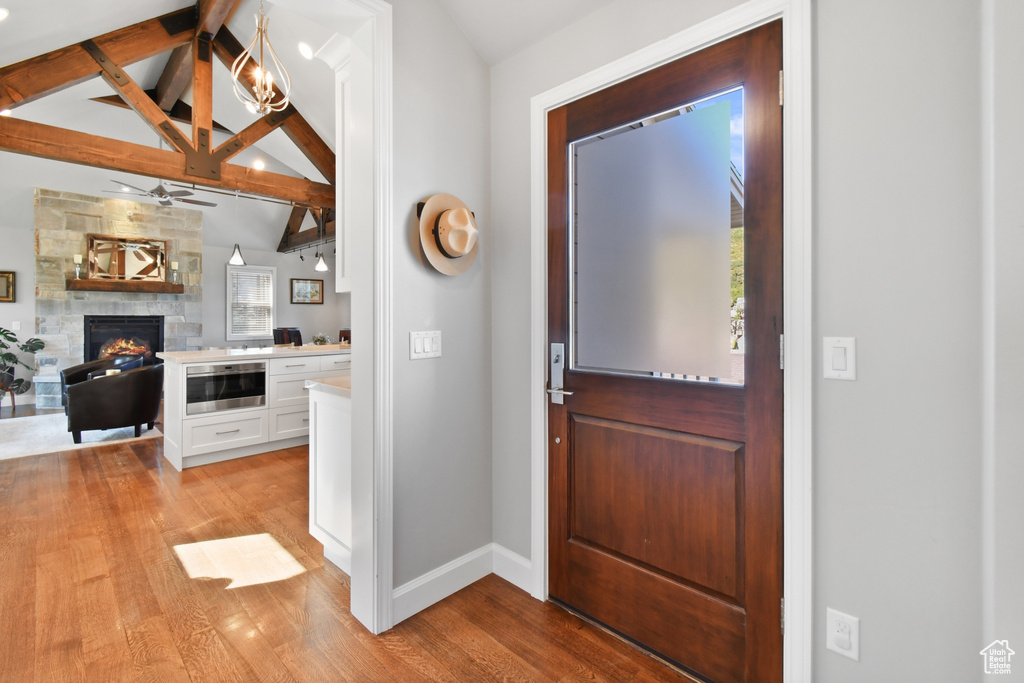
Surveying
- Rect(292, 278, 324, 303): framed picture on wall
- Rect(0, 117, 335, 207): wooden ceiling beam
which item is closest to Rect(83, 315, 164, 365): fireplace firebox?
Rect(292, 278, 324, 303): framed picture on wall

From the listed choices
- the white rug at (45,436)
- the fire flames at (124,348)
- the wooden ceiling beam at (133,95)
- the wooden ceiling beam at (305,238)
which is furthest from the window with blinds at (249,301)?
the wooden ceiling beam at (133,95)

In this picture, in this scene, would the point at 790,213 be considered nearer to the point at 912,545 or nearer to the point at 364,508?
the point at 912,545

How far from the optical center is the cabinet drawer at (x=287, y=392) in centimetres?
435

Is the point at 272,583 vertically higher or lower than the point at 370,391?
lower

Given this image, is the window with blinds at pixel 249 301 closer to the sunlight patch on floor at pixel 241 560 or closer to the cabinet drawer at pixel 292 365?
the cabinet drawer at pixel 292 365

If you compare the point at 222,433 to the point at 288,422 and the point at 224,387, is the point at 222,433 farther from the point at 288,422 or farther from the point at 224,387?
the point at 288,422

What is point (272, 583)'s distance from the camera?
213 centimetres

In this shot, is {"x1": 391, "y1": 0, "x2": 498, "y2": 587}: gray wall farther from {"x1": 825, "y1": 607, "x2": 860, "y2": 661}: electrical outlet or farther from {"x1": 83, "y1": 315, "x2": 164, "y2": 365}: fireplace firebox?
{"x1": 83, "y1": 315, "x2": 164, "y2": 365}: fireplace firebox

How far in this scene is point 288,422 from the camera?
4492 millimetres

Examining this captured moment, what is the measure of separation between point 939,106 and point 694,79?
2.22 ft

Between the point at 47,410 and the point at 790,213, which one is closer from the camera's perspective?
the point at 790,213

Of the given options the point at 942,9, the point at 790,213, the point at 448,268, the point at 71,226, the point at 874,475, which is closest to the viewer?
the point at 942,9

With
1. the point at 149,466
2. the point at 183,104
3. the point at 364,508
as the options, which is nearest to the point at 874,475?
the point at 364,508

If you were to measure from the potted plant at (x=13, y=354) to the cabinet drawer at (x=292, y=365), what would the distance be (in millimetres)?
5114
